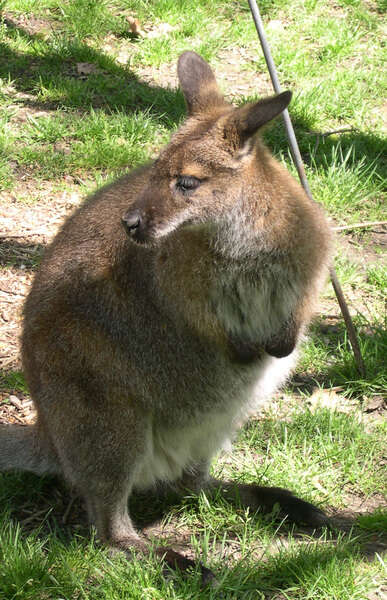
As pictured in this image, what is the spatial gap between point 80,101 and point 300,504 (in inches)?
136

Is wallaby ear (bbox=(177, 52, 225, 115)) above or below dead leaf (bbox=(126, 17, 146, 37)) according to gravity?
above

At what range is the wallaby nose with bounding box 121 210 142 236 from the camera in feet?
10.1

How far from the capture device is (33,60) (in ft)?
20.7

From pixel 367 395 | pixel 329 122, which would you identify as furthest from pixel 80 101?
pixel 367 395

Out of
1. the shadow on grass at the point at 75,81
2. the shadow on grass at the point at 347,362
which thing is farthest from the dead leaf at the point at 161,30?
the shadow on grass at the point at 347,362

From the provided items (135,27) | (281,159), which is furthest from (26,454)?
(135,27)

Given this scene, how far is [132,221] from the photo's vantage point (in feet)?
10.1

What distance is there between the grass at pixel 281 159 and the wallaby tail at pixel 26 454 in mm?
134

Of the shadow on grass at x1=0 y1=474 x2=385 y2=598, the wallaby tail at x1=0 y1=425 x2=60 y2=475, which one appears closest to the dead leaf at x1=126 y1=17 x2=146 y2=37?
the wallaby tail at x1=0 y1=425 x2=60 y2=475

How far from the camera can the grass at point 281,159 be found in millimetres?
3281

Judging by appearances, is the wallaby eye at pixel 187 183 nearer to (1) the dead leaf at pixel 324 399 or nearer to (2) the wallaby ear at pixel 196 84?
(2) the wallaby ear at pixel 196 84

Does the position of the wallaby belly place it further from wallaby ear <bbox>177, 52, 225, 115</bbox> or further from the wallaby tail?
wallaby ear <bbox>177, 52, 225, 115</bbox>

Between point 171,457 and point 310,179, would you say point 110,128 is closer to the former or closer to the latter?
point 310,179

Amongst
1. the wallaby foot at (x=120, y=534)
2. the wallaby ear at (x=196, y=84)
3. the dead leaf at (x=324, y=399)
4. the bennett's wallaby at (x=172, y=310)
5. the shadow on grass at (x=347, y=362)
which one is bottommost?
the dead leaf at (x=324, y=399)
